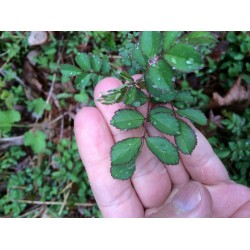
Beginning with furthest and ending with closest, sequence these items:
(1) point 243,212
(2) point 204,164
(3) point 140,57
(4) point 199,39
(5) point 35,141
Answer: (5) point 35,141, (2) point 204,164, (1) point 243,212, (3) point 140,57, (4) point 199,39

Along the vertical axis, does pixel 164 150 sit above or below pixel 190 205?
above

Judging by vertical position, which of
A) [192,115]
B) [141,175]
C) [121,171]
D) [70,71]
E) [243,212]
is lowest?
[243,212]

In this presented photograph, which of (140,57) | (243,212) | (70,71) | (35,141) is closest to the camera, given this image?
(140,57)

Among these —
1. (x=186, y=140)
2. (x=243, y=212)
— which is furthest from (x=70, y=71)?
(x=243, y=212)

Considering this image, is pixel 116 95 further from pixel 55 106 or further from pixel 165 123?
pixel 55 106

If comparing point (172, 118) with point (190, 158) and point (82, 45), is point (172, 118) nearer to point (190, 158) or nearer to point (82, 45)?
point (190, 158)

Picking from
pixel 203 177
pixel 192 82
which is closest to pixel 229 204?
pixel 203 177

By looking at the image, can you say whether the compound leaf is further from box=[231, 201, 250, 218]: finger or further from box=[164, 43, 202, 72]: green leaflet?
box=[164, 43, 202, 72]: green leaflet

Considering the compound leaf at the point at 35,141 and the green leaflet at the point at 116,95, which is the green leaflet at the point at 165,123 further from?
the compound leaf at the point at 35,141
